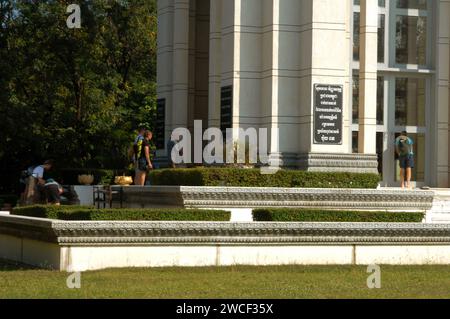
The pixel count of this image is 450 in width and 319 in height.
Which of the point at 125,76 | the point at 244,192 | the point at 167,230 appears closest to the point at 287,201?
the point at 244,192

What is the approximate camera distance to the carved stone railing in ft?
79.5

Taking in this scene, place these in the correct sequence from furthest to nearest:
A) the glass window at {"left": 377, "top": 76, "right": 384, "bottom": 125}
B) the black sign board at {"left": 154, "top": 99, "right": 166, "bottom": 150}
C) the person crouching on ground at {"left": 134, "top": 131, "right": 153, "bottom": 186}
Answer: the black sign board at {"left": 154, "top": 99, "right": 166, "bottom": 150}, the glass window at {"left": 377, "top": 76, "right": 384, "bottom": 125}, the person crouching on ground at {"left": 134, "top": 131, "right": 153, "bottom": 186}

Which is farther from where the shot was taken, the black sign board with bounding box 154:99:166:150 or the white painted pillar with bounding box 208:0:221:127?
the black sign board with bounding box 154:99:166:150

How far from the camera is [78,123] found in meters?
48.1

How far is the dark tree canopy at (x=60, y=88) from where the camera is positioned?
153 feet

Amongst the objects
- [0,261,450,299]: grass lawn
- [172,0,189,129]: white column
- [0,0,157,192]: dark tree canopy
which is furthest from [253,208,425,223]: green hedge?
[0,0,157,192]: dark tree canopy

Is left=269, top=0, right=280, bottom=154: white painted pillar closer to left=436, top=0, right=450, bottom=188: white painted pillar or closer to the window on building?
the window on building

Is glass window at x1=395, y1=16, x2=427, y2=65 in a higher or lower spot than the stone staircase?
higher

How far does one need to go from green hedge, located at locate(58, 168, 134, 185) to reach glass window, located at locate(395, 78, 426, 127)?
43.8ft

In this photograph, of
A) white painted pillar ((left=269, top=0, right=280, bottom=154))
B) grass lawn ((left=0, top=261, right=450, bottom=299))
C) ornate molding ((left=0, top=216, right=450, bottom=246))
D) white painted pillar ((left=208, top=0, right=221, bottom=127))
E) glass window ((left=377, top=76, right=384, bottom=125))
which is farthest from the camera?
glass window ((left=377, top=76, right=384, bottom=125))

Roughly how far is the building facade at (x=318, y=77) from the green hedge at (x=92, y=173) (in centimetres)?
835

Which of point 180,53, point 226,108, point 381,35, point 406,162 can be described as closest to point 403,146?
point 406,162

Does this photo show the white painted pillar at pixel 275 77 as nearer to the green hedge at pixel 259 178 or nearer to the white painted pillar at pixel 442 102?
the green hedge at pixel 259 178
